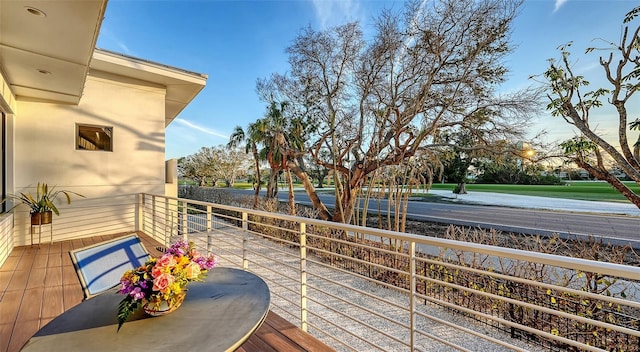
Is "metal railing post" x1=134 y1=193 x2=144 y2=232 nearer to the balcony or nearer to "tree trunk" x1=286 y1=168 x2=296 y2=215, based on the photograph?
the balcony

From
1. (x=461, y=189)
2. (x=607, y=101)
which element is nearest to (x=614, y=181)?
(x=607, y=101)

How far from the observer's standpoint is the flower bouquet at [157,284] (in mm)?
1184

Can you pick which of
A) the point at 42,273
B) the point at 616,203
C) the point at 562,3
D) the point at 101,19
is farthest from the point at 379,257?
the point at 616,203

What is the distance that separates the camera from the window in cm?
538

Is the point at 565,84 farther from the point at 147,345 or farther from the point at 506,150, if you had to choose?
the point at 147,345

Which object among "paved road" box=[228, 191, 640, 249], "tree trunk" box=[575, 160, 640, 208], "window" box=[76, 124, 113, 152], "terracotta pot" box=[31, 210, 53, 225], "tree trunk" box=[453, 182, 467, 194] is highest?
"window" box=[76, 124, 113, 152]

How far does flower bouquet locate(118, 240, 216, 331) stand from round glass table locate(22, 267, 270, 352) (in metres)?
0.07

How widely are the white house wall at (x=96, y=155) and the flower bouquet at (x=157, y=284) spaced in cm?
542

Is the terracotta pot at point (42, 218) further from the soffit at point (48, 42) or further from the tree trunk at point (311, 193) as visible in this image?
the tree trunk at point (311, 193)

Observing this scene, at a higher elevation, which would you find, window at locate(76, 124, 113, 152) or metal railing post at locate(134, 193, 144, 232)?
window at locate(76, 124, 113, 152)

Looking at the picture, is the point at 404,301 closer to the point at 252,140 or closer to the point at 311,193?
the point at 311,193

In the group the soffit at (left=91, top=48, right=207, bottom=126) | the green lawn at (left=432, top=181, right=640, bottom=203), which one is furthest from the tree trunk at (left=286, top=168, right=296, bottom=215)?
the green lawn at (left=432, top=181, right=640, bottom=203)

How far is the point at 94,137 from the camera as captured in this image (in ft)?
18.2

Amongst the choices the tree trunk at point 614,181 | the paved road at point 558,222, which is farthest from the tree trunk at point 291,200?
the tree trunk at point 614,181
